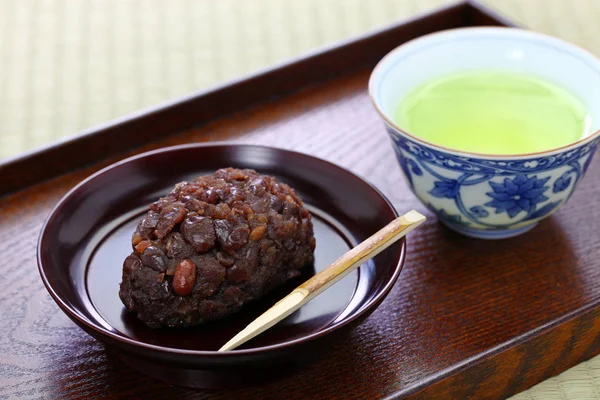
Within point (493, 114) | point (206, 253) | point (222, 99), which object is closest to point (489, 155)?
point (493, 114)

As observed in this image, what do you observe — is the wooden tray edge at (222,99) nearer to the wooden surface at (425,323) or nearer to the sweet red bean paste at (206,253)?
the wooden surface at (425,323)

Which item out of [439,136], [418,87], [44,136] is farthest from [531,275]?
[44,136]

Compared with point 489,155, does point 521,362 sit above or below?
below

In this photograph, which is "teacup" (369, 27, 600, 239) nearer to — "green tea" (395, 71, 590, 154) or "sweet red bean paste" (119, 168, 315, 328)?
"green tea" (395, 71, 590, 154)

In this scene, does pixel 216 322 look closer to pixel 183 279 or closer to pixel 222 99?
pixel 183 279

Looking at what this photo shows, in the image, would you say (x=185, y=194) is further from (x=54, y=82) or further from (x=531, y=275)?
(x=54, y=82)

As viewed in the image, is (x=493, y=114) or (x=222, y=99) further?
(x=222, y=99)
